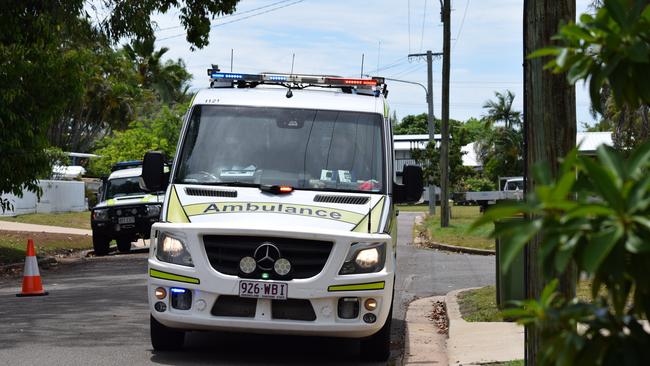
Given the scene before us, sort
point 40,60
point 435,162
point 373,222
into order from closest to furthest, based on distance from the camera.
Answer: point 373,222 < point 40,60 < point 435,162

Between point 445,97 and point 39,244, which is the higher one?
point 445,97

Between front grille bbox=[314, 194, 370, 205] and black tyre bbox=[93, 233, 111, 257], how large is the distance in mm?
16341

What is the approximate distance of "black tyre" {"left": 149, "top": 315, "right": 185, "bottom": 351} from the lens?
9390mm

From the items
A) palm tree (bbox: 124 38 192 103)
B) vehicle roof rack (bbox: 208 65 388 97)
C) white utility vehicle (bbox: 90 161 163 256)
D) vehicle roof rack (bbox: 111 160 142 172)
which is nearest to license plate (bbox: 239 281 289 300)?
vehicle roof rack (bbox: 208 65 388 97)

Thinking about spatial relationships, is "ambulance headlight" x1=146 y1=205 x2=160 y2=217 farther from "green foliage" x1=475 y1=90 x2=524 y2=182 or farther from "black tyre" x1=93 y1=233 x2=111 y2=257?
"green foliage" x1=475 y1=90 x2=524 y2=182

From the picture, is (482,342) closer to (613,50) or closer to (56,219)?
(613,50)

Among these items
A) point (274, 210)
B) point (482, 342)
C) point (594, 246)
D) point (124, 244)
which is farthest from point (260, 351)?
point (124, 244)

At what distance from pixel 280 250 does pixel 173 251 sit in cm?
91

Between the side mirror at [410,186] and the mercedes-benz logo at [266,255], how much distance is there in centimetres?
174

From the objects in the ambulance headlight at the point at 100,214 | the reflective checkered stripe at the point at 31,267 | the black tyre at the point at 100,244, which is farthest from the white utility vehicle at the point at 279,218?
the black tyre at the point at 100,244

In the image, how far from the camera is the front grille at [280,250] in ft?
28.6

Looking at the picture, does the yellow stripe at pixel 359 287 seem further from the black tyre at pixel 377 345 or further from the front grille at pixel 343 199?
the front grille at pixel 343 199

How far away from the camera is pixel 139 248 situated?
29.0 m

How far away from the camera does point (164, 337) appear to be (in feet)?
31.1
